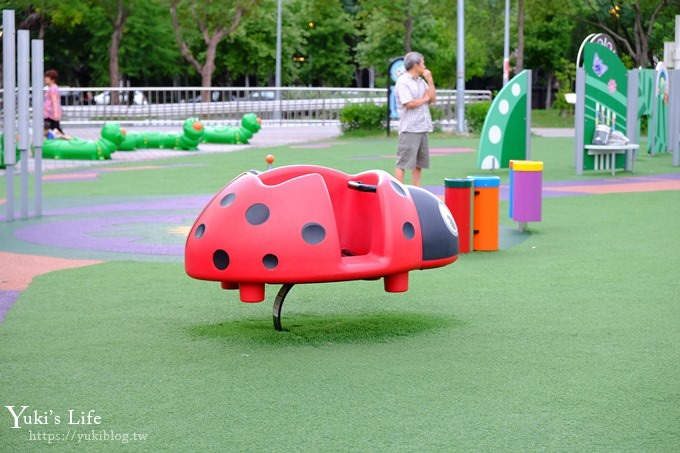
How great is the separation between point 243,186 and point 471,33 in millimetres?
58690

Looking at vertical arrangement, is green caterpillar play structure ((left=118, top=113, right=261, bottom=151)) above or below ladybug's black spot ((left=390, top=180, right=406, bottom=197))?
above

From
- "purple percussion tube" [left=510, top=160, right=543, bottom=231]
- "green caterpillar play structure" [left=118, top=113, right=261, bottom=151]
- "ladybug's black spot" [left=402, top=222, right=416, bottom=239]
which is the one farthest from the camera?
"green caterpillar play structure" [left=118, top=113, right=261, bottom=151]

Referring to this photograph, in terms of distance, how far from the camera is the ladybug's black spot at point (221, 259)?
20.2ft

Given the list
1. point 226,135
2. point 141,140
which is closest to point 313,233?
point 141,140

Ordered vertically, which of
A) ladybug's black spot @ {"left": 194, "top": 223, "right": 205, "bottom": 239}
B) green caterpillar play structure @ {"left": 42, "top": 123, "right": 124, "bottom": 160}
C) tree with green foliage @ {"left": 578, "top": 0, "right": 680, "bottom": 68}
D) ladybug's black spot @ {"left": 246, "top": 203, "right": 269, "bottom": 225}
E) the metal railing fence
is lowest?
ladybug's black spot @ {"left": 194, "top": 223, "right": 205, "bottom": 239}

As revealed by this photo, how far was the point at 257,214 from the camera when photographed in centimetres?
617

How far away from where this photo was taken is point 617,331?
662 centimetres

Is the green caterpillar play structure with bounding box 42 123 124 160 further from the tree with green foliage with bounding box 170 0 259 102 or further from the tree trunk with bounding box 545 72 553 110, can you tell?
the tree trunk with bounding box 545 72 553 110

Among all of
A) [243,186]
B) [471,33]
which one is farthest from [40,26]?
[243,186]

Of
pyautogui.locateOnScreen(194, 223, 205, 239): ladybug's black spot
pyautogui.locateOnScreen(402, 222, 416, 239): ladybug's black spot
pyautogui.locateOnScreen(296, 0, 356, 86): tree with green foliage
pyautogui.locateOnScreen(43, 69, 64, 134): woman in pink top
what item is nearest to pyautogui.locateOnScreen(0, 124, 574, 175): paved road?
pyautogui.locateOnScreen(43, 69, 64, 134): woman in pink top

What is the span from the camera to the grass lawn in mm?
4645

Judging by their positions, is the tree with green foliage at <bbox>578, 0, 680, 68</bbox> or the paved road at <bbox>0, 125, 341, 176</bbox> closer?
the paved road at <bbox>0, 125, 341, 176</bbox>

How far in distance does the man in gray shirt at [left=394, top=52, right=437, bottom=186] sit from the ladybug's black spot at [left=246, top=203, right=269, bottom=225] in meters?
7.10

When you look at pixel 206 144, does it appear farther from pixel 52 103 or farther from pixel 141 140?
pixel 52 103
